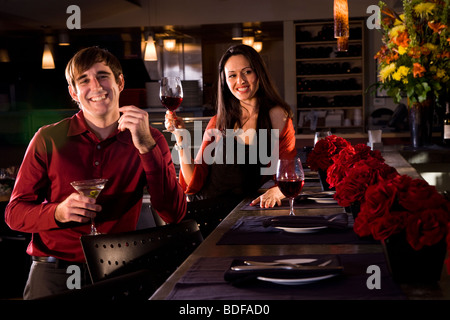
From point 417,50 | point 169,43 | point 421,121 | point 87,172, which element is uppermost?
point 169,43

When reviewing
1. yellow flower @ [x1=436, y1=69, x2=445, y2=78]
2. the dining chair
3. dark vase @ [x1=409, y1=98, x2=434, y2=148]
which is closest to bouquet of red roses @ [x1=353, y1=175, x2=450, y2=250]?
the dining chair

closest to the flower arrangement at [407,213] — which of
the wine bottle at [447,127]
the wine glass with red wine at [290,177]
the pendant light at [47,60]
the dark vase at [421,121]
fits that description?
the wine glass with red wine at [290,177]

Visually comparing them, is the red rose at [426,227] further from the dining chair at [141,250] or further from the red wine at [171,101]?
the red wine at [171,101]

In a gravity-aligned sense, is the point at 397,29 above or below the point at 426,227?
above

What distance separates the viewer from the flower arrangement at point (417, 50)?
3.65 m

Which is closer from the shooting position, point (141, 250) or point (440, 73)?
point (141, 250)

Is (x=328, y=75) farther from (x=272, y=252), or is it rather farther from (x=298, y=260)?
(x=298, y=260)

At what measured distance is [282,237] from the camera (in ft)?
5.75

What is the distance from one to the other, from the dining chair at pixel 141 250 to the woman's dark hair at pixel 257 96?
1.34 meters

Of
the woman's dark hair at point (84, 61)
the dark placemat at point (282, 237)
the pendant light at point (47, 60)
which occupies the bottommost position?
the dark placemat at point (282, 237)

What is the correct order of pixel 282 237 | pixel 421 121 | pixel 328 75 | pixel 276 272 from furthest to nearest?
1. pixel 328 75
2. pixel 421 121
3. pixel 282 237
4. pixel 276 272

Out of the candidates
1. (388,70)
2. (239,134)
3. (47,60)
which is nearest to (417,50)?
(388,70)

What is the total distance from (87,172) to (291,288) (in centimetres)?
115

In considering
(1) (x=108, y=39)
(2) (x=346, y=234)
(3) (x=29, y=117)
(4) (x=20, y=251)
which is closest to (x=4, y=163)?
(3) (x=29, y=117)
